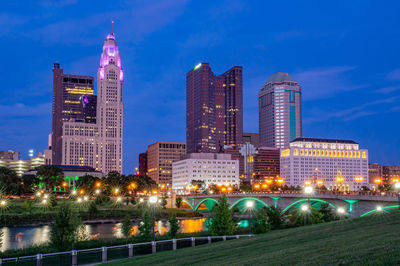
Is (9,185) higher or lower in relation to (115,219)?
higher

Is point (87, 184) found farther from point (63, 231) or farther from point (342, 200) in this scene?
point (63, 231)

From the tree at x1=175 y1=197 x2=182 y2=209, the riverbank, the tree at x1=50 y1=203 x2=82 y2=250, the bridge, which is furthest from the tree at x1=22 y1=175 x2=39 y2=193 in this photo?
the tree at x1=50 y1=203 x2=82 y2=250

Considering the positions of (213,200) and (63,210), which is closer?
(63,210)

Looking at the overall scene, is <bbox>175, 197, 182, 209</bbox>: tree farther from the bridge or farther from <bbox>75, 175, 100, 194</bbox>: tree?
the bridge

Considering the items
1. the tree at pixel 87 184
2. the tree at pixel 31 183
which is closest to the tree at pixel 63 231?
the tree at pixel 87 184

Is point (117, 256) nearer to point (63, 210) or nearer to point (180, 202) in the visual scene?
point (63, 210)

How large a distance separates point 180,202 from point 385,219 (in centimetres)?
13415

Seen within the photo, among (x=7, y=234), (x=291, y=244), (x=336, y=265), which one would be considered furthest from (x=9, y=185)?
(x=336, y=265)

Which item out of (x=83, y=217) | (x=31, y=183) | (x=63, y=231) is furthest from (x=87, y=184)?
(x=63, y=231)

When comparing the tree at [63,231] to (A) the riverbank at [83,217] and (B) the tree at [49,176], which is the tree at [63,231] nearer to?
(A) the riverbank at [83,217]

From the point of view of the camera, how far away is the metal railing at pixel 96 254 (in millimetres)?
31891

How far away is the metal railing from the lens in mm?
31891

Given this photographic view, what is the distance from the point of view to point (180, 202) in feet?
538

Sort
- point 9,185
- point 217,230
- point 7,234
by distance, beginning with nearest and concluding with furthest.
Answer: point 217,230 < point 7,234 < point 9,185
